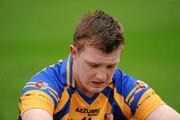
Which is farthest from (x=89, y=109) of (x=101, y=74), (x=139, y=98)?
(x=101, y=74)

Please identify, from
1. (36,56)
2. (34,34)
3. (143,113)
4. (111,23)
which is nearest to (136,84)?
(143,113)

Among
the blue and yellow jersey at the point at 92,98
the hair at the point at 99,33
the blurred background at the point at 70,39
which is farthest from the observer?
the blurred background at the point at 70,39

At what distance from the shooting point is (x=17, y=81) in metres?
5.81

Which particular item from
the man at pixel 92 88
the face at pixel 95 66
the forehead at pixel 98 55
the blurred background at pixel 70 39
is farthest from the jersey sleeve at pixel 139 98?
the blurred background at pixel 70 39

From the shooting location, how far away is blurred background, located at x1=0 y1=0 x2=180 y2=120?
596 centimetres

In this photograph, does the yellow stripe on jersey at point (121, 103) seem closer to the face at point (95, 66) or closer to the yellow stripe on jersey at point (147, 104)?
the yellow stripe on jersey at point (147, 104)

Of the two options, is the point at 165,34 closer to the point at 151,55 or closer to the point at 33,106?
the point at 151,55

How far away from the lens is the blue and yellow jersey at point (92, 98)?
322 cm

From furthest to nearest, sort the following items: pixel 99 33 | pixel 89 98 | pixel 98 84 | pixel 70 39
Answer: pixel 70 39 → pixel 89 98 → pixel 98 84 → pixel 99 33

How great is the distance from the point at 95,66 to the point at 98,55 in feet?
0.24

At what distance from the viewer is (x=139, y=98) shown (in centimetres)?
336

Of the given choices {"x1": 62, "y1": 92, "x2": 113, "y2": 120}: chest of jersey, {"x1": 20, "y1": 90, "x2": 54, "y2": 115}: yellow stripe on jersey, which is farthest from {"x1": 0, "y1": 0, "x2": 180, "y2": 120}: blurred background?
{"x1": 20, "y1": 90, "x2": 54, "y2": 115}: yellow stripe on jersey

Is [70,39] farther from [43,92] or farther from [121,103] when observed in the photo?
[43,92]

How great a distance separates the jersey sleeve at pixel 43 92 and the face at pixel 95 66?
0.16 metres
